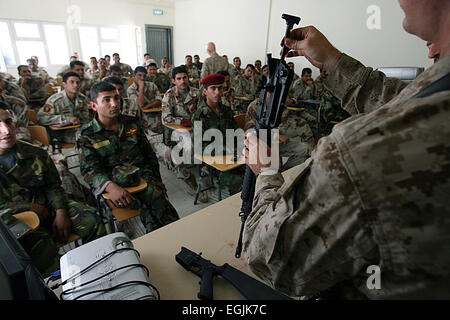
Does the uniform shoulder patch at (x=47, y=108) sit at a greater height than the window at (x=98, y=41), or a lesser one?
lesser

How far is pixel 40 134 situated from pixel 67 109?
121 centimetres

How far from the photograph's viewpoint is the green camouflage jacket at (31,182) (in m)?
1.57

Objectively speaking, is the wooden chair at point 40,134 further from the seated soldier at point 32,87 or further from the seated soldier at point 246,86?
the seated soldier at point 246,86

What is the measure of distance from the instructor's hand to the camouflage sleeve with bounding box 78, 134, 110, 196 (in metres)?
1.52

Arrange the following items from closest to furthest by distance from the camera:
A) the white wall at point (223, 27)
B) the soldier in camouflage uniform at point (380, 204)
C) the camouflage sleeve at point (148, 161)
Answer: the soldier in camouflage uniform at point (380, 204) → the camouflage sleeve at point (148, 161) → the white wall at point (223, 27)

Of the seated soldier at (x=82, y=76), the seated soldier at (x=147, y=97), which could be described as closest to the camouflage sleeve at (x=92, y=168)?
the seated soldier at (x=147, y=97)

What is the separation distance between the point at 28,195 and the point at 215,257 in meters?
1.43

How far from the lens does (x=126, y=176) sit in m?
1.93

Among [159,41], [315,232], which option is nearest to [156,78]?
[315,232]

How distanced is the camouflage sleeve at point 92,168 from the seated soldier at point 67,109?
175 cm

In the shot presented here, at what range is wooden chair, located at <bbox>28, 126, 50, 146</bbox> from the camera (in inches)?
103

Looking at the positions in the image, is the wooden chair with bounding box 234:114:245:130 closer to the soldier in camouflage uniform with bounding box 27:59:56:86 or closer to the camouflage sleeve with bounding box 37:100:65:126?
the camouflage sleeve with bounding box 37:100:65:126

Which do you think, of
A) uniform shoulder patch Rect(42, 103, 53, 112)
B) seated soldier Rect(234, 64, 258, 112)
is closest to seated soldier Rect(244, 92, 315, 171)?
uniform shoulder patch Rect(42, 103, 53, 112)
